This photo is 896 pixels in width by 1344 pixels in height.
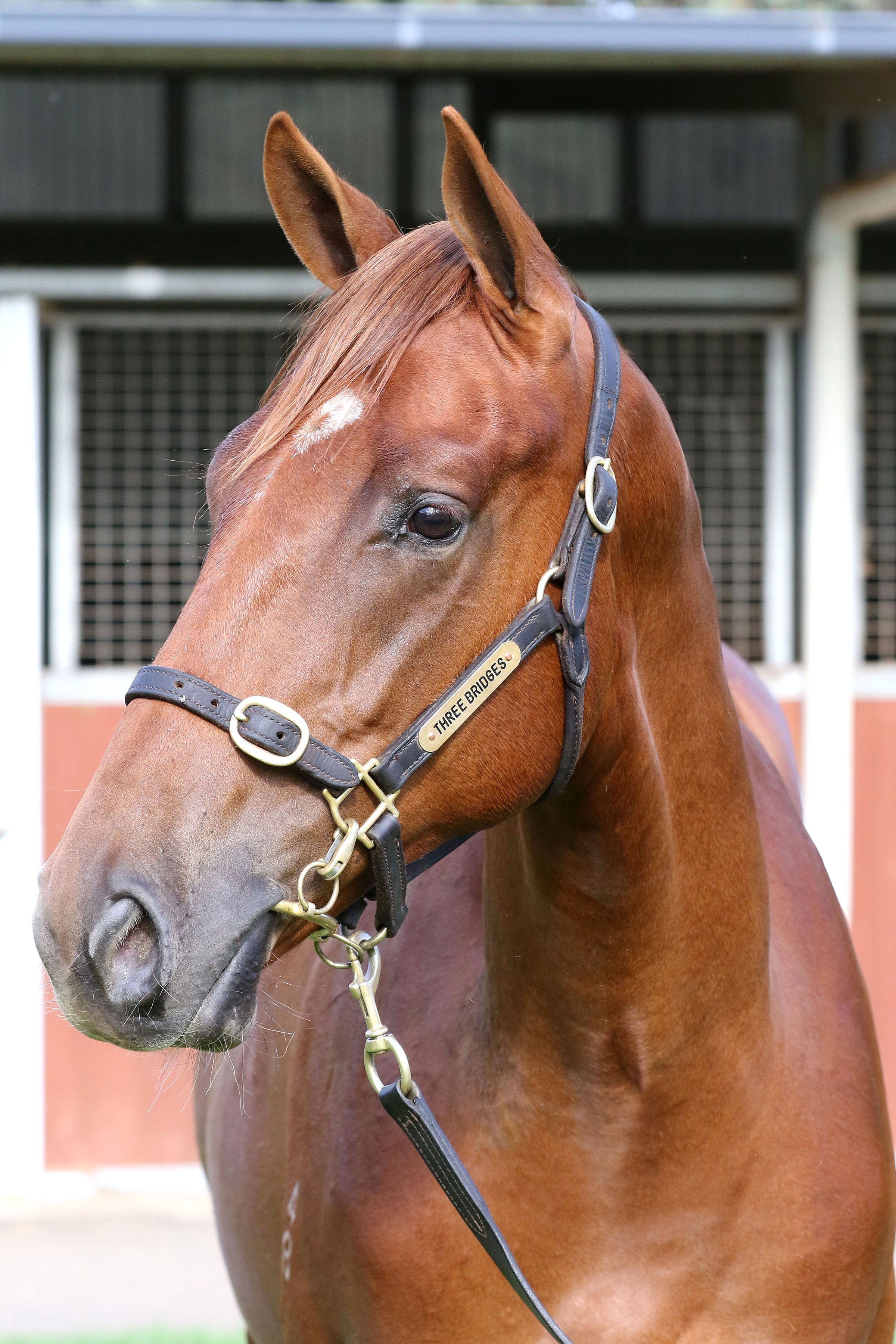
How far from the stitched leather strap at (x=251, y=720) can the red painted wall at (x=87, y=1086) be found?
3.63 meters

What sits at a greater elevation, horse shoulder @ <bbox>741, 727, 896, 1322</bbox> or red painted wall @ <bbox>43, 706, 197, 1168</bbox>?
horse shoulder @ <bbox>741, 727, 896, 1322</bbox>

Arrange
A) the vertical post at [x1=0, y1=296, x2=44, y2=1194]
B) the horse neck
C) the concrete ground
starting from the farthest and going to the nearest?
the vertical post at [x1=0, y1=296, x2=44, y2=1194], the concrete ground, the horse neck

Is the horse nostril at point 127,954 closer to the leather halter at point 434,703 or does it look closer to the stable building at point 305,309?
the leather halter at point 434,703

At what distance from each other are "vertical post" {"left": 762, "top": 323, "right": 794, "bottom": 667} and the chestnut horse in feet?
10.6

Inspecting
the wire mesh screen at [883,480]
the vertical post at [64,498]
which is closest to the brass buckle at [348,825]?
the vertical post at [64,498]

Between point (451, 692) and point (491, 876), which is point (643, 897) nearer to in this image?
point (491, 876)

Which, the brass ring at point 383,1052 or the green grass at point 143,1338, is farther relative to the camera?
the green grass at point 143,1338

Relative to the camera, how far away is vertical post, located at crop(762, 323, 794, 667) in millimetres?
5043

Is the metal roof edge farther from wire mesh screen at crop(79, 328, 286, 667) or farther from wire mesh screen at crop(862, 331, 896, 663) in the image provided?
wire mesh screen at crop(862, 331, 896, 663)

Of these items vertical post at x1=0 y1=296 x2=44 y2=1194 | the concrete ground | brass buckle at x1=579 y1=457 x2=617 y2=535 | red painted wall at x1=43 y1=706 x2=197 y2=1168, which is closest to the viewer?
brass buckle at x1=579 y1=457 x2=617 y2=535

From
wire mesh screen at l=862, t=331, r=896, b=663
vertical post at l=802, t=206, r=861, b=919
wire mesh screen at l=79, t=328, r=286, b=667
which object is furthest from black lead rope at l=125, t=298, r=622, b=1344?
wire mesh screen at l=862, t=331, r=896, b=663

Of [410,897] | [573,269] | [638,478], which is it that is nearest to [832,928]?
[410,897]

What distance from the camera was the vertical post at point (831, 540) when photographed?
472 centimetres

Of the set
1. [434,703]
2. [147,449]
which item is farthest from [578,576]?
[147,449]
